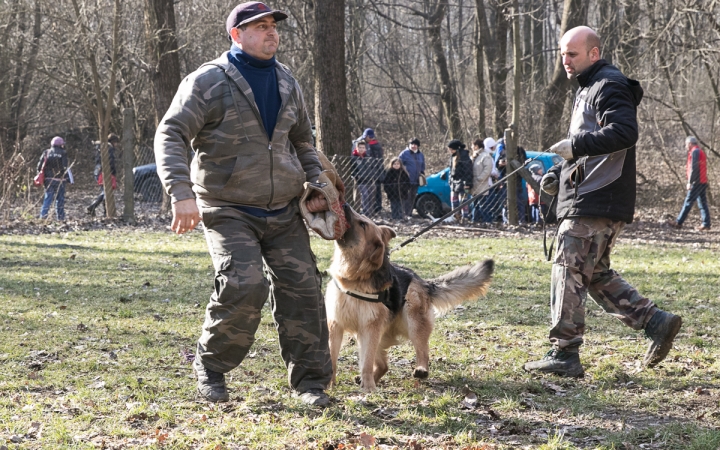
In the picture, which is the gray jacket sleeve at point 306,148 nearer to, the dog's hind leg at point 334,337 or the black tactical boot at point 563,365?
the dog's hind leg at point 334,337

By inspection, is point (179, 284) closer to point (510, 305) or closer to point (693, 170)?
point (510, 305)

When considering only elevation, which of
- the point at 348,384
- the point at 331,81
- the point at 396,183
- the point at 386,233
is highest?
the point at 331,81

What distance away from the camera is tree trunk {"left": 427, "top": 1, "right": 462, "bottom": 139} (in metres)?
Result: 22.5

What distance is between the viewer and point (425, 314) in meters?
4.98

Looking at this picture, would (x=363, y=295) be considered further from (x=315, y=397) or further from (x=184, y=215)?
(x=184, y=215)

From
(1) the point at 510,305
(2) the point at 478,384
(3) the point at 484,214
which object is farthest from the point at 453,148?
(2) the point at 478,384

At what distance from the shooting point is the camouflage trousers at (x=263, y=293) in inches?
156

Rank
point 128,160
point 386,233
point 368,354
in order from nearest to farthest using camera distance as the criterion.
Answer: point 368,354 < point 386,233 < point 128,160

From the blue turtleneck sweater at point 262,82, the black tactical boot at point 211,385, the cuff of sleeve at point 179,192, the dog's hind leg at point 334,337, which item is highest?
the blue turtleneck sweater at point 262,82

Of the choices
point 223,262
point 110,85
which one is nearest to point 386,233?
point 223,262

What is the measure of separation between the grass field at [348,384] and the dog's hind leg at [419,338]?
117mm

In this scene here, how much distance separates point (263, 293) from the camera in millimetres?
4004

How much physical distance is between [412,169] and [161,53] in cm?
597

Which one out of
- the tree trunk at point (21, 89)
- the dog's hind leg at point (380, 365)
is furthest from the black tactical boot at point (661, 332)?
the tree trunk at point (21, 89)
